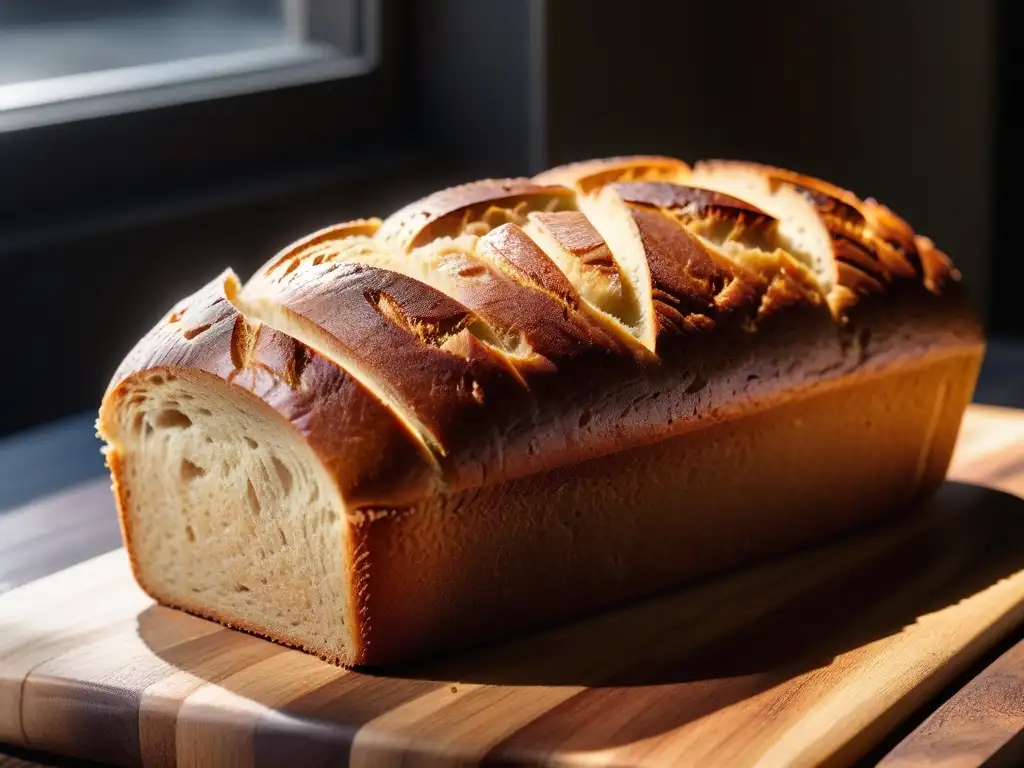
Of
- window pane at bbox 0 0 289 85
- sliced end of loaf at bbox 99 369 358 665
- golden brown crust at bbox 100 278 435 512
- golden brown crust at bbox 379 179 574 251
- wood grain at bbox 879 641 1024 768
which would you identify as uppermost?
window pane at bbox 0 0 289 85

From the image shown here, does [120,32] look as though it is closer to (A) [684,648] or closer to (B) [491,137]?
(B) [491,137]

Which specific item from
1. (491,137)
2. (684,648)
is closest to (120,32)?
(491,137)

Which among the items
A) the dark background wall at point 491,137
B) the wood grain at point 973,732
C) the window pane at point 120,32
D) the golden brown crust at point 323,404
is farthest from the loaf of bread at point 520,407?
the window pane at point 120,32

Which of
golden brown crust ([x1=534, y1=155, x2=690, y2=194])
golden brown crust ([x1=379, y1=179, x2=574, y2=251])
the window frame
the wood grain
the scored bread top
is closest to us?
the wood grain

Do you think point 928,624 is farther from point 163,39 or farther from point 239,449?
point 163,39

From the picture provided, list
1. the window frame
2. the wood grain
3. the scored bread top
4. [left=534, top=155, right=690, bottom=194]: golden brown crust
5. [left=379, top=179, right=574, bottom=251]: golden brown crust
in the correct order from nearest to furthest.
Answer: the wood grain → the scored bread top → [left=379, top=179, right=574, bottom=251]: golden brown crust → [left=534, top=155, right=690, bottom=194]: golden brown crust → the window frame

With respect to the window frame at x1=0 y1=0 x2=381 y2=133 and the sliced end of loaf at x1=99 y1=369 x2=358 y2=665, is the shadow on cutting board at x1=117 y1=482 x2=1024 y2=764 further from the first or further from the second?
the window frame at x1=0 y1=0 x2=381 y2=133

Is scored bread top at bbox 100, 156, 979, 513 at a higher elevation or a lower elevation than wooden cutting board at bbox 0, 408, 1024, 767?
higher

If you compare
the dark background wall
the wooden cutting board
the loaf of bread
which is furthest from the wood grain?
the dark background wall
